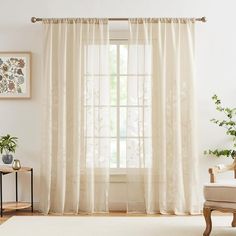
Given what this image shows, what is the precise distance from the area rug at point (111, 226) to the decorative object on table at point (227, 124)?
0.75m

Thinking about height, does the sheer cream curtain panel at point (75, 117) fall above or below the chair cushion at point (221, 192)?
above

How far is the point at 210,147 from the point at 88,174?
1462mm

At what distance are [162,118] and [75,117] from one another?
3.24 ft

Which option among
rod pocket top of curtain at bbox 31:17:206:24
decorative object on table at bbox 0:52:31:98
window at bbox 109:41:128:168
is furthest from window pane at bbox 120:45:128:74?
decorative object on table at bbox 0:52:31:98

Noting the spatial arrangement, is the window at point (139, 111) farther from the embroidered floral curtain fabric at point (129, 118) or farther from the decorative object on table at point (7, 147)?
the decorative object on table at point (7, 147)

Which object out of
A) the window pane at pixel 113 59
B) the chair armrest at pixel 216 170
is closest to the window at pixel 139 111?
the window pane at pixel 113 59

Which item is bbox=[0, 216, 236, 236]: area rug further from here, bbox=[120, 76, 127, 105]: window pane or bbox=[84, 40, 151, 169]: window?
bbox=[120, 76, 127, 105]: window pane

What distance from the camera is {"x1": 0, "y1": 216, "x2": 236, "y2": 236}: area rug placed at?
477cm

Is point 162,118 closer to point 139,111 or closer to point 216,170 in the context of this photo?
point 139,111

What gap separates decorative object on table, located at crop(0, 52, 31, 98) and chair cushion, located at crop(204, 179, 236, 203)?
266cm

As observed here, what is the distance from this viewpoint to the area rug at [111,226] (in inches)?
188

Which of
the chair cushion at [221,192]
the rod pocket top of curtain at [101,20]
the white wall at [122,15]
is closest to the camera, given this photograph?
the chair cushion at [221,192]

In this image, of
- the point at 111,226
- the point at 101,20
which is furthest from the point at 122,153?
the point at 101,20

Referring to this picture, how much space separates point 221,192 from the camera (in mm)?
4441
